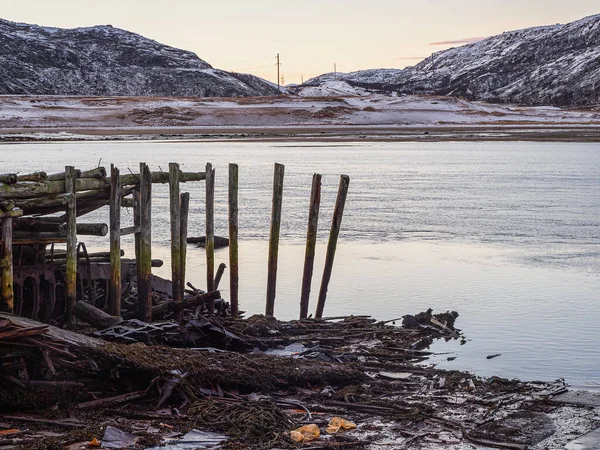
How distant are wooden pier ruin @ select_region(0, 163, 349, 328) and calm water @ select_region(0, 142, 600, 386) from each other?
84.1 inches

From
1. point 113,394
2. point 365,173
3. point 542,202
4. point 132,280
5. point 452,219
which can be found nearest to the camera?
point 113,394

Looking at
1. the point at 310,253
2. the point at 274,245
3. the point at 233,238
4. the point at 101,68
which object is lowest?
the point at 310,253

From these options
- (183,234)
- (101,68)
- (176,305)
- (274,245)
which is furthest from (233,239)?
(101,68)

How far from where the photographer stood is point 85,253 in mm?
12547

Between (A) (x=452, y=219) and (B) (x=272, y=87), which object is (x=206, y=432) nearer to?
(A) (x=452, y=219)

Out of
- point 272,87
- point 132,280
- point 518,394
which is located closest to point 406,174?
point 132,280

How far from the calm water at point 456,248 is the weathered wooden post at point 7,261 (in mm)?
5138

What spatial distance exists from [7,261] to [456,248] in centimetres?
1226

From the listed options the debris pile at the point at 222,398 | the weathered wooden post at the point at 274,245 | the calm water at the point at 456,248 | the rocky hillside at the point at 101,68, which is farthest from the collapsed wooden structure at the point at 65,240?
the rocky hillside at the point at 101,68

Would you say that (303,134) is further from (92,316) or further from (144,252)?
(92,316)

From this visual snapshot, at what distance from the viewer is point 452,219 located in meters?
26.0

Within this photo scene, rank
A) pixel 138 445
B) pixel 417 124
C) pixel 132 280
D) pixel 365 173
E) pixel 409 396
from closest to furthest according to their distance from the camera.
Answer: pixel 138 445
pixel 409 396
pixel 132 280
pixel 365 173
pixel 417 124

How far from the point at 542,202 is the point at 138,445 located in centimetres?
2351

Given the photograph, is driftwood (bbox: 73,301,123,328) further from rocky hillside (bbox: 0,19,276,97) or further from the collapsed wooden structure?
rocky hillside (bbox: 0,19,276,97)
